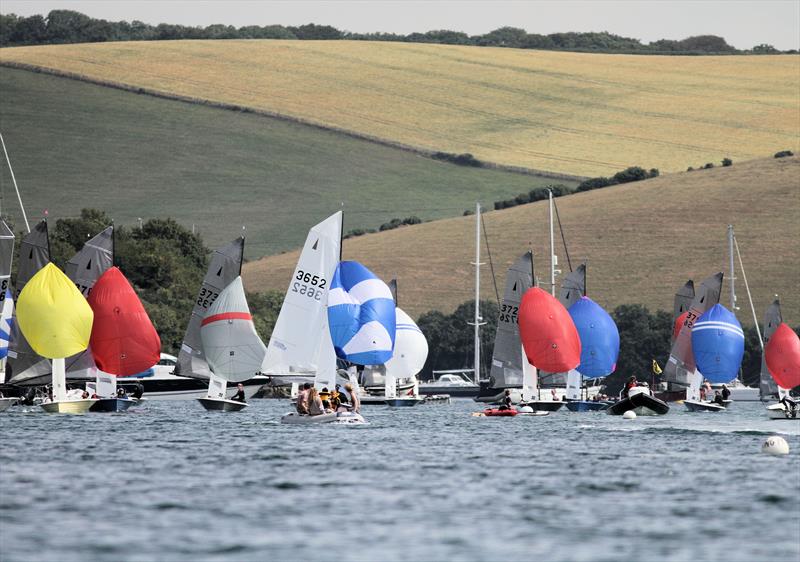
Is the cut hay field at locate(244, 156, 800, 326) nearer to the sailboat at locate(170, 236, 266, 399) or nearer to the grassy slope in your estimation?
the grassy slope

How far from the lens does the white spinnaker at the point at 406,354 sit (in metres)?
91.1

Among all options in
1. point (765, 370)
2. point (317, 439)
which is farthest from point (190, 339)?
point (765, 370)

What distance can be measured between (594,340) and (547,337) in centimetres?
692

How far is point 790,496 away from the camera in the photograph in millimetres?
37062

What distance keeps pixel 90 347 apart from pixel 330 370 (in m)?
15.1

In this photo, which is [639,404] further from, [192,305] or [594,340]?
[192,305]

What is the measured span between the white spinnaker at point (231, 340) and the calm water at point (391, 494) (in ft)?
42.0

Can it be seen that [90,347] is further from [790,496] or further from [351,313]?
[790,496]

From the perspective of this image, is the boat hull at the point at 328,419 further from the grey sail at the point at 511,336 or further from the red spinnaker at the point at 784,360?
the red spinnaker at the point at 784,360

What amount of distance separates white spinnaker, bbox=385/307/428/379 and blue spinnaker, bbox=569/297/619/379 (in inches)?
389

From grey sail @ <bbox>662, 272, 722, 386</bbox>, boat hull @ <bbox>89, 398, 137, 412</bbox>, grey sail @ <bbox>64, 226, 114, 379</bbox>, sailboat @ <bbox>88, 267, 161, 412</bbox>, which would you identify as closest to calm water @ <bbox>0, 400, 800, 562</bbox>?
boat hull @ <bbox>89, 398, 137, 412</bbox>

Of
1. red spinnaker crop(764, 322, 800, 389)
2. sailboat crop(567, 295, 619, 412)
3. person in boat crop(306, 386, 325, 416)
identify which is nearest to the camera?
person in boat crop(306, 386, 325, 416)

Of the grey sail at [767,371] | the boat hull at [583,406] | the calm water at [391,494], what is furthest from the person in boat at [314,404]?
the grey sail at [767,371]

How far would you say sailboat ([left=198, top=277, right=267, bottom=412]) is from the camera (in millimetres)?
73500
